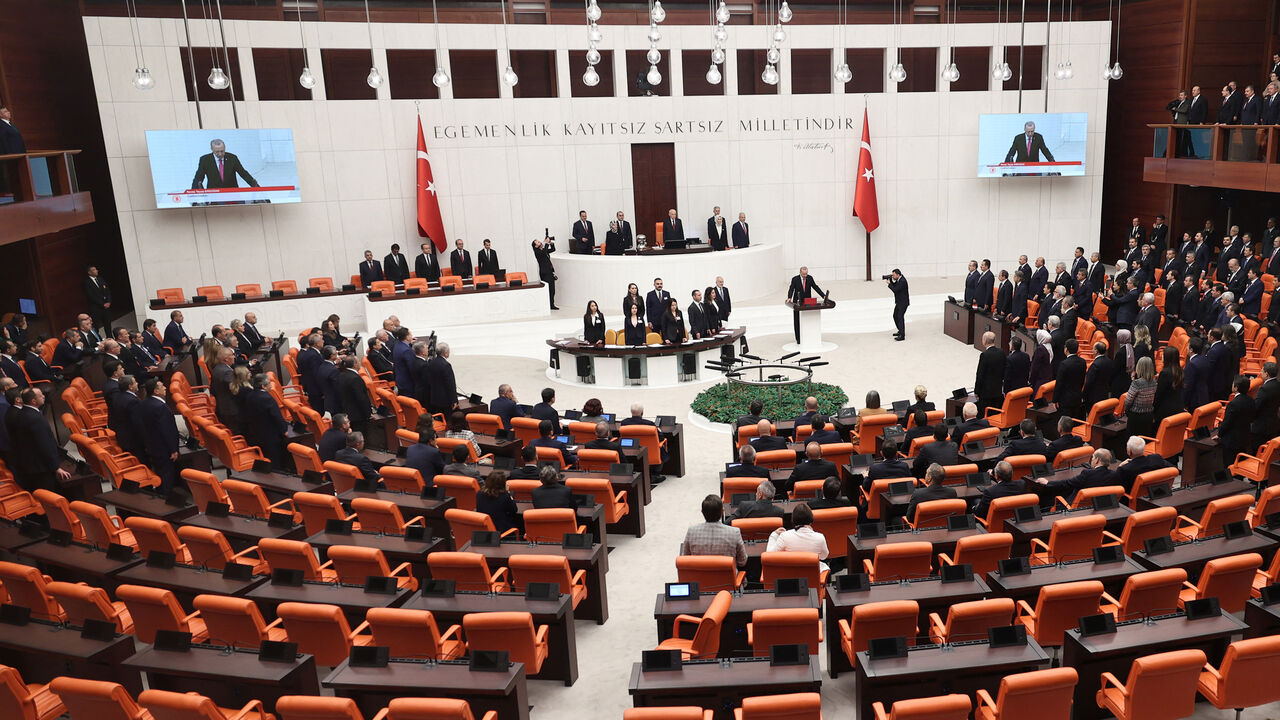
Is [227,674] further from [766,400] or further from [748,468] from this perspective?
[766,400]

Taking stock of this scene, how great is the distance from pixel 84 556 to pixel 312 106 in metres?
14.5

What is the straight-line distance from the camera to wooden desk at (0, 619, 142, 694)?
6039mm

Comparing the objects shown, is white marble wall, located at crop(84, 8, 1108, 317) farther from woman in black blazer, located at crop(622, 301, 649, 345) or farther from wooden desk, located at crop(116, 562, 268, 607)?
wooden desk, located at crop(116, 562, 268, 607)

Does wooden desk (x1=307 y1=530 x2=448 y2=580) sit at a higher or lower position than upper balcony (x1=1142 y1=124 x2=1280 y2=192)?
lower

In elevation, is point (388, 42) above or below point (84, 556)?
above

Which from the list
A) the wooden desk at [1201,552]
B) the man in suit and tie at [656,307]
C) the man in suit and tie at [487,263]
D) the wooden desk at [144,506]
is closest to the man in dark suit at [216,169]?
the man in suit and tie at [487,263]

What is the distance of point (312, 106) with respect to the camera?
19.9 metres

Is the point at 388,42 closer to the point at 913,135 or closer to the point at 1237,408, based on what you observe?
the point at 913,135

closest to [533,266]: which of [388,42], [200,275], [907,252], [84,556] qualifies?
[388,42]

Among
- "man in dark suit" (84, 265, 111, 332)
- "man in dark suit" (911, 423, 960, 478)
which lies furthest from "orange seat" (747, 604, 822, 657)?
"man in dark suit" (84, 265, 111, 332)

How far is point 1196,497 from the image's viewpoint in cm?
762

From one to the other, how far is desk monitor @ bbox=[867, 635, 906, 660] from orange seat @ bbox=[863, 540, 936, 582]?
1.08 meters

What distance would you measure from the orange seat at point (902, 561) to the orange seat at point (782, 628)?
0.90 m

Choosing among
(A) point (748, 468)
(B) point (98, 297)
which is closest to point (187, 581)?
(A) point (748, 468)
